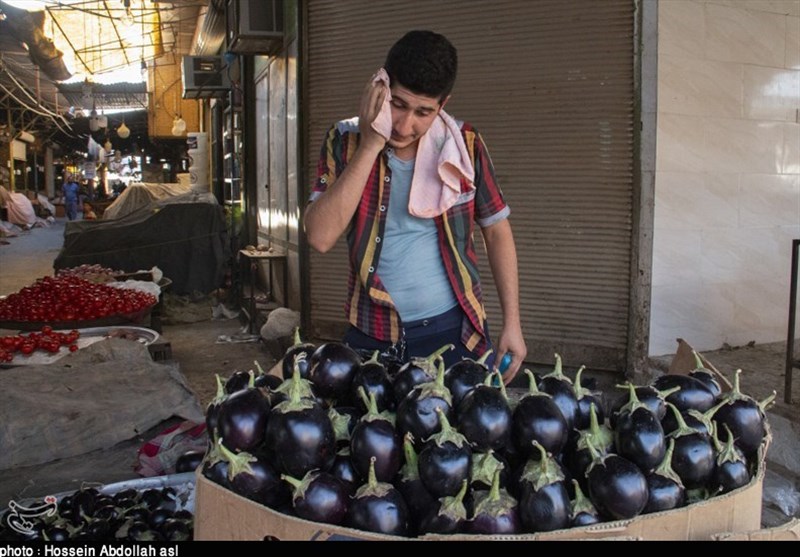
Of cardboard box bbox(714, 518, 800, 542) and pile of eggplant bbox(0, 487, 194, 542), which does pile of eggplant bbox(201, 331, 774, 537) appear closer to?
cardboard box bbox(714, 518, 800, 542)

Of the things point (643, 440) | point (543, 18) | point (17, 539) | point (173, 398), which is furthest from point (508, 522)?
point (543, 18)

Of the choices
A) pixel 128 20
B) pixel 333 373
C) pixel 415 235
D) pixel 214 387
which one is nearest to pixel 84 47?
pixel 128 20

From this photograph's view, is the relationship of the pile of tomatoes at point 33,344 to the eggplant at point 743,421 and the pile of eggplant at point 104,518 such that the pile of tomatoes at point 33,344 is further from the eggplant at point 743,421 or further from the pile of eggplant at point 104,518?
the eggplant at point 743,421

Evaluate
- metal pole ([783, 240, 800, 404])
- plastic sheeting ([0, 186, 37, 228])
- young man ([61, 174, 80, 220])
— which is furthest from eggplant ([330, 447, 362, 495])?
young man ([61, 174, 80, 220])

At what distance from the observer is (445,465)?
1.28 metres

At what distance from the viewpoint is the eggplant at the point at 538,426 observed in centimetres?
137

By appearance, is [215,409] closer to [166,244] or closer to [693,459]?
[693,459]

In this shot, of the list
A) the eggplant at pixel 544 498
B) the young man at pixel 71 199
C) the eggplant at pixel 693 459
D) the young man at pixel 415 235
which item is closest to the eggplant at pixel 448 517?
the eggplant at pixel 544 498

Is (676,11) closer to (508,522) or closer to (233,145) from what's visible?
(508,522)

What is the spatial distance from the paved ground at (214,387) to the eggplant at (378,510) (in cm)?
139

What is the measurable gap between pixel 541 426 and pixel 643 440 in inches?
7.7

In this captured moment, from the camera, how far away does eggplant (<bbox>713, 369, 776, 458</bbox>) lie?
153 centimetres

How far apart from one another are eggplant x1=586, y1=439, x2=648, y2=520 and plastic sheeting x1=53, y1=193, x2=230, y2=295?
936 cm

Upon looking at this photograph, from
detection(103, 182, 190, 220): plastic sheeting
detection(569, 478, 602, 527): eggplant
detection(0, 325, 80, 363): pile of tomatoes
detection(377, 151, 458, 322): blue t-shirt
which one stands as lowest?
detection(0, 325, 80, 363): pile of tomatoes
